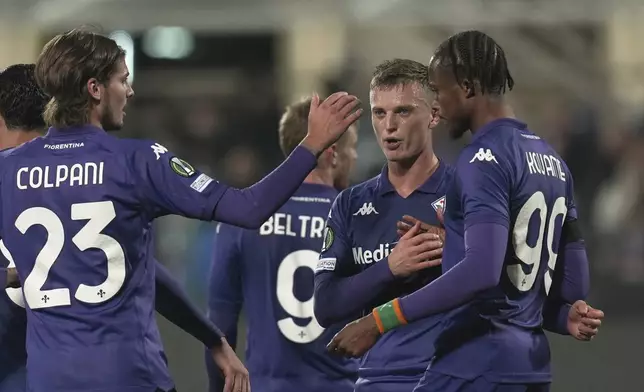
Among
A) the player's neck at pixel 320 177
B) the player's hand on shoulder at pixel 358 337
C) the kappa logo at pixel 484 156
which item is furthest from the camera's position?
the player's neck at pixel 320 177

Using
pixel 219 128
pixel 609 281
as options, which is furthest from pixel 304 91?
pixel 609 281

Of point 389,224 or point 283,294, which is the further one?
point 283,294

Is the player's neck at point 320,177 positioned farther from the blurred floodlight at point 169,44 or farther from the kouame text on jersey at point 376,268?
the blurred floodlight at point 169,44

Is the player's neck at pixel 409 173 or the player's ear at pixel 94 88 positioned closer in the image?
the player's ear at pixel 94 88

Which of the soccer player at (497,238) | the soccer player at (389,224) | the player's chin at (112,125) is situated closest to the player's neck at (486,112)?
the soccer player at (497,238)

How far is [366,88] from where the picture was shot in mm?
12961

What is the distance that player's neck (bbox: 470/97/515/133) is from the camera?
390cm

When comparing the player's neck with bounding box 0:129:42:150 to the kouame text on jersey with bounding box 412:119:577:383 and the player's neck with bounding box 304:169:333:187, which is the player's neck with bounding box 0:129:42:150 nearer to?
the player's neck with bounding box 304:169:333:187

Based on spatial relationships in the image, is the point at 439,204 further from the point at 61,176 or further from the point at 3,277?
the point at 3,277

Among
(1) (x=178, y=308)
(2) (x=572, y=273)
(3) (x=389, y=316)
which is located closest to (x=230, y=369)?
(1) (x=178, y=308)

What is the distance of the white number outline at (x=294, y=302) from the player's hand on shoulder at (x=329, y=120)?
1.38 meters

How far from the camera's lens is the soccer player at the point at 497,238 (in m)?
3.67

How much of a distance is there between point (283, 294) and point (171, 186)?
60.0 inches

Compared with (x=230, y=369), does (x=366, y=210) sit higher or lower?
higher
